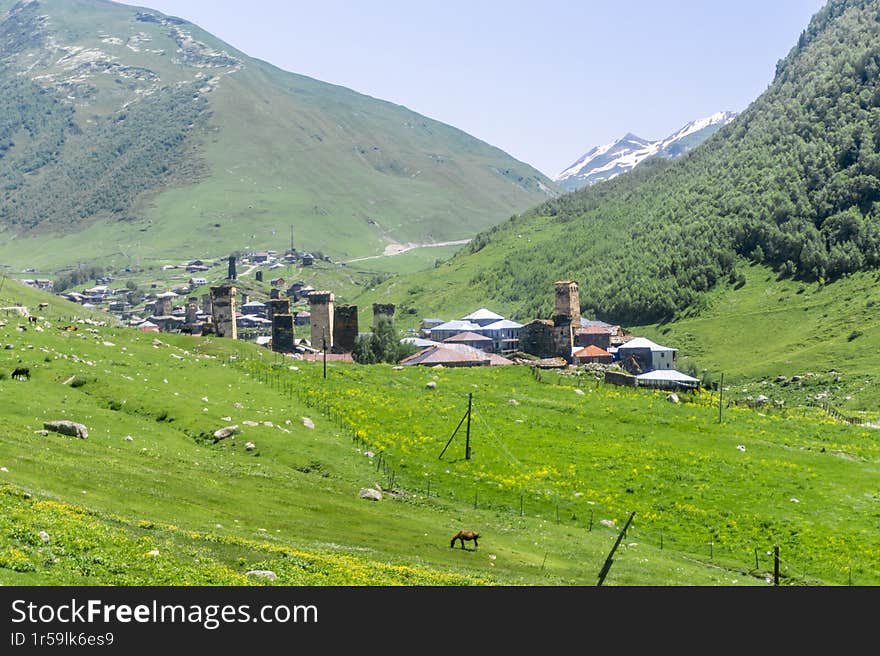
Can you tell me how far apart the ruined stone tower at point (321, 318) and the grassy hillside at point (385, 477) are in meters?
23.3

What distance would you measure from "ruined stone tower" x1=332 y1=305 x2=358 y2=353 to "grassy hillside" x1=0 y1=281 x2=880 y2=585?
84.3 feet

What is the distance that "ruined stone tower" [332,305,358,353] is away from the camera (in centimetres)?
11556

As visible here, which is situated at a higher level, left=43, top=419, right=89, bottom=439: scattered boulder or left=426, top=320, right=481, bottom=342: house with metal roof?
left=426, top=320, right=481, bottom=342: house with metal roof

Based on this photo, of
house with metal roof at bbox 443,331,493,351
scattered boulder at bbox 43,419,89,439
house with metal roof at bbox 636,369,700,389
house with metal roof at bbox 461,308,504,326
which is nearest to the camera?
scattered boulder at bbox 43,419,89,439

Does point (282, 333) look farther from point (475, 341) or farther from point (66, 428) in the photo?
point (66, 428)

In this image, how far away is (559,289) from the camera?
12644 centimetres

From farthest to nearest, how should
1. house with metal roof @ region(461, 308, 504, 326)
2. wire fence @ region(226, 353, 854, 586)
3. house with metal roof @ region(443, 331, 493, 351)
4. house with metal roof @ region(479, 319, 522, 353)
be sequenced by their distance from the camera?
1. house with metal roof @ region(461, 308, 504, 326)
2. house with metal roof @ region(479, 319, 522, 353)
3. house with metal roof @ region(443, 331, 493, 351)
4. wire fence @ region(226, 353, 854, 586)

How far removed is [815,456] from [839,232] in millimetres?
118533

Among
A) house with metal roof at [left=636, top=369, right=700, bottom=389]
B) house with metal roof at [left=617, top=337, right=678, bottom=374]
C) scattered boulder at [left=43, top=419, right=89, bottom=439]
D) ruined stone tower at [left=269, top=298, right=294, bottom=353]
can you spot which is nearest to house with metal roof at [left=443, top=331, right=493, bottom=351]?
house with metal roof at [left=617, top=337, right=678, bottom=374]

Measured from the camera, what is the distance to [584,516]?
53188 mm

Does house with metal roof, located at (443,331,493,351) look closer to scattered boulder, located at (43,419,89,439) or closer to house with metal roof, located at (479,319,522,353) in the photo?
house with metal roof, located at (479,319,522,353)

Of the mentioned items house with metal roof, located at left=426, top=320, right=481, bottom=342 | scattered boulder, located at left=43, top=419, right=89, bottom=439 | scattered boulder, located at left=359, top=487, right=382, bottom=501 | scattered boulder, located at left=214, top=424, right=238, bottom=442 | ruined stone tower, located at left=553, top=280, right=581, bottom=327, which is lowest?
scattered boulder, located at left=359, top=487, right=382, bottom=501

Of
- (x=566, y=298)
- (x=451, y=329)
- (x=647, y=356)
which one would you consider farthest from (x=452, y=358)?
(x=451, y=329)

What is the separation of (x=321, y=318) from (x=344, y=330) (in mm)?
3224
